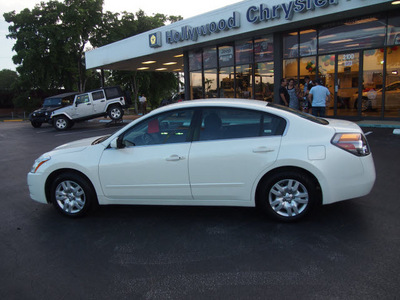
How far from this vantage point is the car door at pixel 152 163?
4.03 metres

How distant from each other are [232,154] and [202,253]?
1190mm

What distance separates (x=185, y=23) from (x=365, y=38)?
A: 795cm

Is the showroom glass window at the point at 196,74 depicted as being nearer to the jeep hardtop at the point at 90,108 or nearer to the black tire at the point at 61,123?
the jeep hardtop at the point at 90,108

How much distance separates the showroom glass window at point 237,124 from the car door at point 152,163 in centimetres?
24

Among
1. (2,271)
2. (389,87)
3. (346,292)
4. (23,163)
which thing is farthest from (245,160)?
(389,87)

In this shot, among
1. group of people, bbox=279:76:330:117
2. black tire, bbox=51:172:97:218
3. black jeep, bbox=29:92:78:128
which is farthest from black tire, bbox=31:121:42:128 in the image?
black tire, bbox=51:172:97:218

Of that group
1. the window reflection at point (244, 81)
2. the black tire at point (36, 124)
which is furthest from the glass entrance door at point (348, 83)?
the black tire at point (36, 124)

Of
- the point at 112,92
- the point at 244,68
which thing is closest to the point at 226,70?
the point at 244,68

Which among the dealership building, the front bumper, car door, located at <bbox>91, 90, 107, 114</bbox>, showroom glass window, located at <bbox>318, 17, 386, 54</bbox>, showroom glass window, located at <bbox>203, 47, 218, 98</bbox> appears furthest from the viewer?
car door, located at <bbox>91, 90, 107, 114</bbox>

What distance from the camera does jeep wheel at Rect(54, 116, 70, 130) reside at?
1758cm

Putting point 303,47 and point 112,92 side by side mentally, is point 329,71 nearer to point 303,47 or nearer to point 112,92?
point 303,47

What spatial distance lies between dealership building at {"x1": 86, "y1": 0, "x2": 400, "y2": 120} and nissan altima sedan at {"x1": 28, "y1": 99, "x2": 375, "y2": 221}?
8.77 m

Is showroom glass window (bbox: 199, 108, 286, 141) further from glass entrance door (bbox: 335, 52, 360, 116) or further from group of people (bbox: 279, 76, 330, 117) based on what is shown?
glass entrance door (bbox: 335, 52, 360, 116)

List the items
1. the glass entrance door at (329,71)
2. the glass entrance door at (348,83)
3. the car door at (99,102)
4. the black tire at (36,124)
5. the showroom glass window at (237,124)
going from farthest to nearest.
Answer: the black tire at (36,124) < the car door at (99,102) < the glass entrance door at (329,71) < the glass entrance door at (348,83) < the showroom glass window at (237,124)
